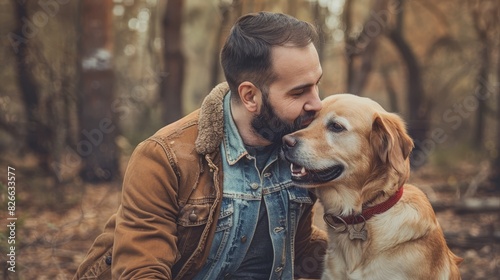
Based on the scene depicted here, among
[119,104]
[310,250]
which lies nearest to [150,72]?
[119,104]

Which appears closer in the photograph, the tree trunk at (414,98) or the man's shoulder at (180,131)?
the man's shoulder at (180,131)

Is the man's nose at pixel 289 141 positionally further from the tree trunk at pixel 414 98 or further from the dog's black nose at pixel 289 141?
the tree trunk at pixel 414 98

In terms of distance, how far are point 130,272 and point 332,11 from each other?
11705 mm

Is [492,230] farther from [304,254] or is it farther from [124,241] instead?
[124,241]

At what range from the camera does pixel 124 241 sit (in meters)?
2.79

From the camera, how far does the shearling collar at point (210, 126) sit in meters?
2.95

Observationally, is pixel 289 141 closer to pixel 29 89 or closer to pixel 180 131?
pixel 180 131

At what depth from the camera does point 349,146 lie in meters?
3.16

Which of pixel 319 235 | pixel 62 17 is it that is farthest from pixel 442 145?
pixel 319 235

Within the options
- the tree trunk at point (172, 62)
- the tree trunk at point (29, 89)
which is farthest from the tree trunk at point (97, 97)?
the tree trunk at point (172, 62)

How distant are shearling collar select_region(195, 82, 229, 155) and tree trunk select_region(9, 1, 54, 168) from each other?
706 cm

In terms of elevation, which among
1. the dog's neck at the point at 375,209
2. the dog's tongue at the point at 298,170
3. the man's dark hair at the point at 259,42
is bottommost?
the dog's neck at the point at 375,209

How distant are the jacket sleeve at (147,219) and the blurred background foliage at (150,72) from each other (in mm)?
3107

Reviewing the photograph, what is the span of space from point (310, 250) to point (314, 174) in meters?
0.61
